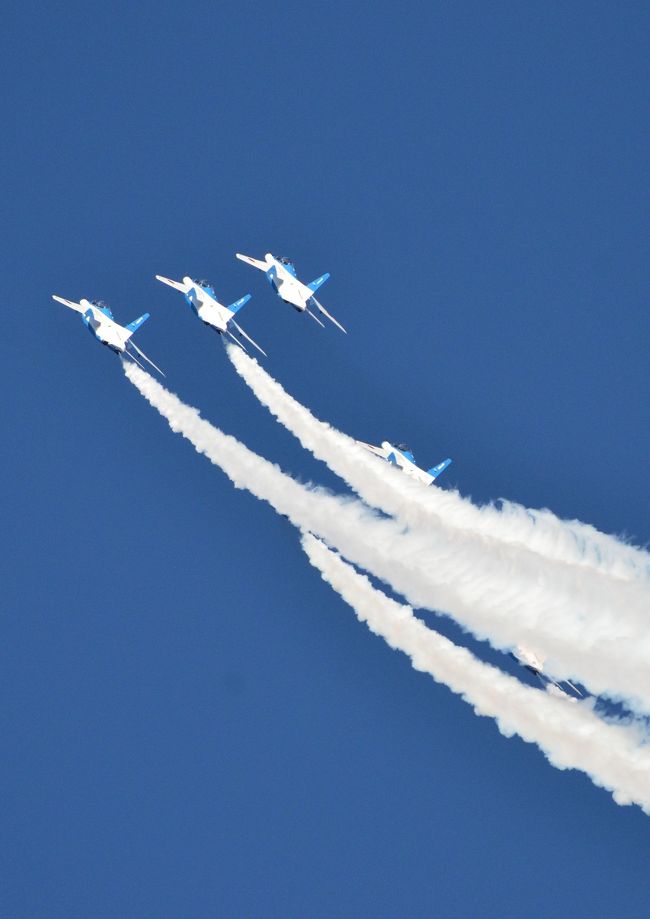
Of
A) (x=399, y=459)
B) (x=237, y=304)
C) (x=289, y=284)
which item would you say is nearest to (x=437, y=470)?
(x=399, y=459)

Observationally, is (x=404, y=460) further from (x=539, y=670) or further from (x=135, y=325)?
(x=135, y=325)

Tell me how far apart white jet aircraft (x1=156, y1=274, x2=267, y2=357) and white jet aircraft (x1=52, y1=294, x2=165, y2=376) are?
207 centimetres

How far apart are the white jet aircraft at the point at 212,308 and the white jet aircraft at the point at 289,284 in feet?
5.24

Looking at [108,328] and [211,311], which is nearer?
[211,311]

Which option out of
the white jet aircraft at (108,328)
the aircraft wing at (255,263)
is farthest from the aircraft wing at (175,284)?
the aircraft wing at (255,263)

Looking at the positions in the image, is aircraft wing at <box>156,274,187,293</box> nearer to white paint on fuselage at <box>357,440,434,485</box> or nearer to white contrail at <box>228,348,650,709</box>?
white contrail at <box>228,348,650,709</box>

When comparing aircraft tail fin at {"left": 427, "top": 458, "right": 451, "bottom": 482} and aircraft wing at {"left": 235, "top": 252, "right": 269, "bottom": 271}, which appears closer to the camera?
aircraft tail fin at {"left": 427, "top": 458, "right": 451, "bottom": 482}

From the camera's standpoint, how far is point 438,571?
62.2m

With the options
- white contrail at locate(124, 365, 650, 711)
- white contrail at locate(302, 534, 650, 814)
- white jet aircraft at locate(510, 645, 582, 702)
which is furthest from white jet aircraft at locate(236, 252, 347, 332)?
white jet aircraft at locate(510, 645, 582, 702)

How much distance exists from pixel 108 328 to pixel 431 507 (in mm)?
16967

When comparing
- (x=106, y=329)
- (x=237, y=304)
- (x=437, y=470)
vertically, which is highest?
(x=237, y=304)

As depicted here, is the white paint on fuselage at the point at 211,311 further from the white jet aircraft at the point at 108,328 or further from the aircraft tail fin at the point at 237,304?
the white jet aircraft at the point at 108,328

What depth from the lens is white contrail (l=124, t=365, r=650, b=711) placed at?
181ft

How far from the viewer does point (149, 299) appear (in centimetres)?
7469
